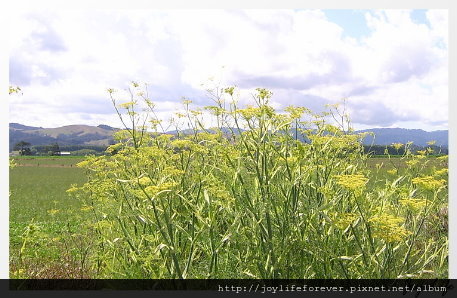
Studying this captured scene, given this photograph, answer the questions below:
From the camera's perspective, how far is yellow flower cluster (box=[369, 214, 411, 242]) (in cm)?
339

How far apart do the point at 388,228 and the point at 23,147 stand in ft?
14.6

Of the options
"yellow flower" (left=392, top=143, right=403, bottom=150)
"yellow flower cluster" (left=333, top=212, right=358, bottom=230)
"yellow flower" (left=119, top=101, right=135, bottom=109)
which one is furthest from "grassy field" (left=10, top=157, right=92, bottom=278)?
"yellow flower" (left=392, top=143, right=403, bottom=150)

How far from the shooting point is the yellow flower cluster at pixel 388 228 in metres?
3.39

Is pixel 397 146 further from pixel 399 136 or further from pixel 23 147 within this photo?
pixel 23 147

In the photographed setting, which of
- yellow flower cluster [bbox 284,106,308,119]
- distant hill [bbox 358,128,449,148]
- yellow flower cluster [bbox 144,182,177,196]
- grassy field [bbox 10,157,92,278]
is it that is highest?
yellow flower cluster [bbox 284,106,308,119]

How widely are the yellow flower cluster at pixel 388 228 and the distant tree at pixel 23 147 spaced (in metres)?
3.88

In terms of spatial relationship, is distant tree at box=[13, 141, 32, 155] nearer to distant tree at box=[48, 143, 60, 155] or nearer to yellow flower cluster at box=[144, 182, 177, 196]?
distant tree at box=[48, 143, 60, 155]

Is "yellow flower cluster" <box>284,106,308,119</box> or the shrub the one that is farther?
"yellow flower cluster" <box>284,106,308,119</box>

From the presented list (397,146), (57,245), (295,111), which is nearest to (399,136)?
(397,146)

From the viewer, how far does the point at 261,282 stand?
3.95m

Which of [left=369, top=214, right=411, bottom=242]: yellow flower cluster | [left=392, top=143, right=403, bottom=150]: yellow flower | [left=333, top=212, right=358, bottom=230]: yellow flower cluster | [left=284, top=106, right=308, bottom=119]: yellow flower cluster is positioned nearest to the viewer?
[left=369, top=214, right=411, bottom=242]: yellow flower cluster

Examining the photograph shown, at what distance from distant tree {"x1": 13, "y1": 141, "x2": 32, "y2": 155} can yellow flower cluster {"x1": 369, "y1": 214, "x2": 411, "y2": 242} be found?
388 centimetres

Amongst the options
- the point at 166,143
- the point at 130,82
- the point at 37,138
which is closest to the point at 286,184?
the point at 166,143

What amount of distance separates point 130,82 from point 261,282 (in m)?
2.33
